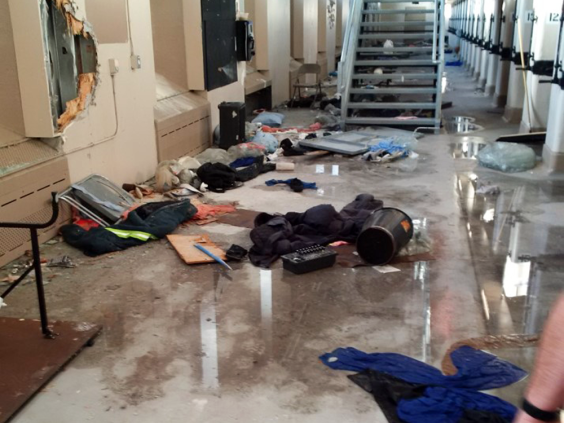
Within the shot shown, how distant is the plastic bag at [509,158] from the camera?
7.33 meters

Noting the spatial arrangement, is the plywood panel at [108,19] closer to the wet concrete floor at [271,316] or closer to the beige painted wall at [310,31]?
the wet concrete floor at [271,316]

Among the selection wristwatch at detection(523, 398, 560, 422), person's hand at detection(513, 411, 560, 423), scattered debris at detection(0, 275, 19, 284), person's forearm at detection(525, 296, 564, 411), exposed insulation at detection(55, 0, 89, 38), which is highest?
exposed insulation at detection(55, 0, 89, 38)

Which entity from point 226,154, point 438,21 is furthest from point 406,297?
point 438,21

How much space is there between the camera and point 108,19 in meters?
6.15

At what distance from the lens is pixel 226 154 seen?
8.03 meters

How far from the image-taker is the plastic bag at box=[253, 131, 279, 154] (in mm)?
8691

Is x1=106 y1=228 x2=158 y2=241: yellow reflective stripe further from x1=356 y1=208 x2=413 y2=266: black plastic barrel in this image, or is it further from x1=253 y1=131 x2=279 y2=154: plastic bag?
x1=253 y1=131 x2=279 y2=154: plastic bag

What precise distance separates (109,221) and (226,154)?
9.41 feet

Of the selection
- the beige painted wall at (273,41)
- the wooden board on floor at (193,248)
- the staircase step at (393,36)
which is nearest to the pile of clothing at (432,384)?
the wooden board on floor at (193,248)

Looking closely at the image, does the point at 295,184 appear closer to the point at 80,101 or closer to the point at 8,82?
the point at 80,101

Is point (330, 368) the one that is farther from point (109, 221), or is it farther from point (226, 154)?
point (226, 154)

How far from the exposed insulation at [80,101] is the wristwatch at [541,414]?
189 inches

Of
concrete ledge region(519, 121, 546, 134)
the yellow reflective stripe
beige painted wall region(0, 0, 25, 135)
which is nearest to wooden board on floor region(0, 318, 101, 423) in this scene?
the yellow reflective stripe

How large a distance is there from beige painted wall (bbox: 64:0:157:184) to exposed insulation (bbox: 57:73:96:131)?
0.33 ft
